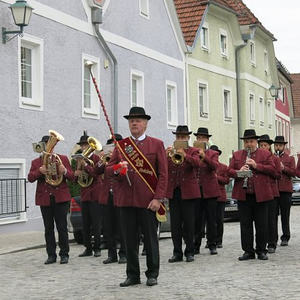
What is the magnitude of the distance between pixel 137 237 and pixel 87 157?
3206 millimetres

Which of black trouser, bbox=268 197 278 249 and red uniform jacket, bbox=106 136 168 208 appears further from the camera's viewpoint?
black trouser, bbox=268 197 278 249

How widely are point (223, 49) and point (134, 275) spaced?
25130mm

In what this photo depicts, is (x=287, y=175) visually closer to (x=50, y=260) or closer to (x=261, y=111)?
(x=50, y=260)

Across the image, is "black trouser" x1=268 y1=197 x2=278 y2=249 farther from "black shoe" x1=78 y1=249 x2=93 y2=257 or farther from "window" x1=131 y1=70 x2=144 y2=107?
"window" x1=131 y1=70 x2=144 y2=107

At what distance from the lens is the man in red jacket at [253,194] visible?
1142cm

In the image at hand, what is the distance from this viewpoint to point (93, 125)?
2136 cm

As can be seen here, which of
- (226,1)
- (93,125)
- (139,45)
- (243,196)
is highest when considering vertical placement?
(226,1)

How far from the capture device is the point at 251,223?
11.6 metres

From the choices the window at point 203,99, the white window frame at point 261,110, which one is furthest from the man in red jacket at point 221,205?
the white window frame at point 261,110

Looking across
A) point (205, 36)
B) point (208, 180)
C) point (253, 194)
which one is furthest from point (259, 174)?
point (205, 36)

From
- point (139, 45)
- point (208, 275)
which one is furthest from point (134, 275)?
point (139, 45)

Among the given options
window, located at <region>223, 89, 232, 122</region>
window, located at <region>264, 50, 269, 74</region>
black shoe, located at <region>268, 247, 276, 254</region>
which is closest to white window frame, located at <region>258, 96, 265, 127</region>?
window, located at <region>264, 50, 269, 74</region>

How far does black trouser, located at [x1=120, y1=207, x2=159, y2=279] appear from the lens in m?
9.09

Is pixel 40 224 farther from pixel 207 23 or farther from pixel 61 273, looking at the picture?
pixel 207 23
